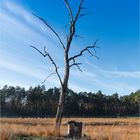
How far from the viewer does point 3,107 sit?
79625 millimetres

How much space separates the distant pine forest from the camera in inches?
3302

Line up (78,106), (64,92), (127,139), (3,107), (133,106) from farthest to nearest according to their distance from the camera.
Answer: (133,106), (78,106), (3,107), (64,92), (127,139)

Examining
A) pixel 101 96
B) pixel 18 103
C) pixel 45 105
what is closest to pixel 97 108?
pixel 101 96

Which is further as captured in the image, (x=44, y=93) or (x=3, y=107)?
(x=44, y=93)

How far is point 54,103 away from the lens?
92.2 meters

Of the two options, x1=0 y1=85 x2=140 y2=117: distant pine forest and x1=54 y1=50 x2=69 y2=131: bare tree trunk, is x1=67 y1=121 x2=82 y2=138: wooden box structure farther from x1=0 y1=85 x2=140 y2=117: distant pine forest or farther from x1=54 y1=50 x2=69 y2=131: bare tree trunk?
x1=0 y1=85 x2=140 y2=117: distant pine forest

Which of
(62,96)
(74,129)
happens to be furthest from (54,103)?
(74,129)

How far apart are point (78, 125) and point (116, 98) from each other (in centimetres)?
10255

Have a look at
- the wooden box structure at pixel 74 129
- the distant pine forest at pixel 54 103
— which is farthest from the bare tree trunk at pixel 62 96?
the distant pine forest at pixel 54 103

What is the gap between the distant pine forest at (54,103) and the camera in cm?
8388

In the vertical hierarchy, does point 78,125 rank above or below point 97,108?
below

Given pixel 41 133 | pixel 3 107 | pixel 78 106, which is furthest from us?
pixel 78 106

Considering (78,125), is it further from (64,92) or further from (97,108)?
(97,108)

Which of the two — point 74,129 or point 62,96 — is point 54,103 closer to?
point 62,96
